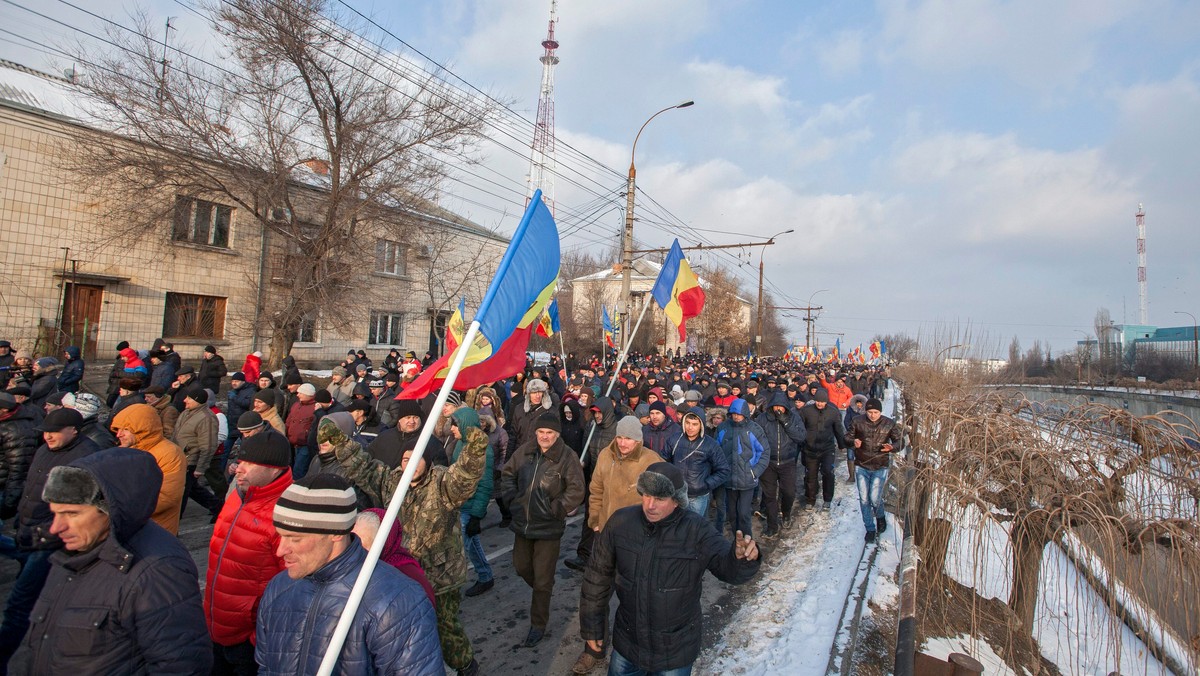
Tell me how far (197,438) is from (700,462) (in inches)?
207

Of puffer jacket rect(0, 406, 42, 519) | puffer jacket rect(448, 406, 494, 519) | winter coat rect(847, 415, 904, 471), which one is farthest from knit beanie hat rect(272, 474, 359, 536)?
winter coat rect(847, 415, 904, 471)

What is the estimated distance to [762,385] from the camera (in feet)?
48.3

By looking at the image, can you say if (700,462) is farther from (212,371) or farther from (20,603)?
(212,371)

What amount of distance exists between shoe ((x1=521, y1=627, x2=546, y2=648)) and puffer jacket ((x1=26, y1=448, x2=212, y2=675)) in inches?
107

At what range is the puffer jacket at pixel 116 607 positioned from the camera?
2076 mm

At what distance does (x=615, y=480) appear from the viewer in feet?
16.0

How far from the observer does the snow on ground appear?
14.6 feet

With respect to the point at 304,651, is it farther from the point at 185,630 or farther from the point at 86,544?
the point at 86,544

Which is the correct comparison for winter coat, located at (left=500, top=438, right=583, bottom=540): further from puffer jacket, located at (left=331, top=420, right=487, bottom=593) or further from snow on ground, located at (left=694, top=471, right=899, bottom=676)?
snow on ground, located at (left=694, top=471, right=899, bottom=676)

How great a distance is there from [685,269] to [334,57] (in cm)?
1413

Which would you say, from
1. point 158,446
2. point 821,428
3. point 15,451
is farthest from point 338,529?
point 821,428

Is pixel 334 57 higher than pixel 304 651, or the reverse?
pixel 334 57

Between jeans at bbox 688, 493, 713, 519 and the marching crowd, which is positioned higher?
the marching crowd

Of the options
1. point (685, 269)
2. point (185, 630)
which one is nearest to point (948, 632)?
point (185, 630)
